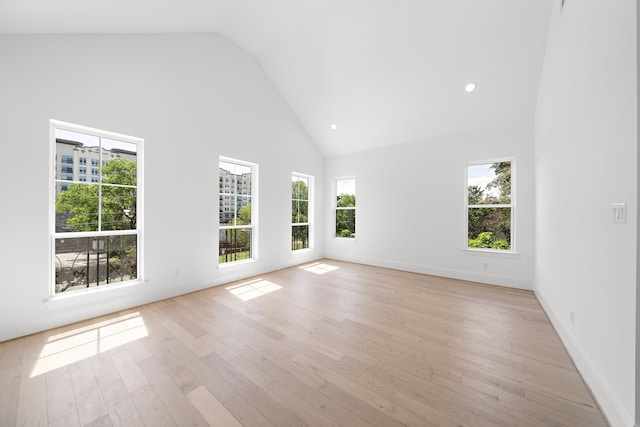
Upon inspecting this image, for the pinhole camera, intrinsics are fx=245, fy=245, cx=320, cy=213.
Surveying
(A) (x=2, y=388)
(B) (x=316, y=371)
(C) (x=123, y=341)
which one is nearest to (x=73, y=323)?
(C) (x=123, y=341)

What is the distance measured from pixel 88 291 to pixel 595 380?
15.6 ft

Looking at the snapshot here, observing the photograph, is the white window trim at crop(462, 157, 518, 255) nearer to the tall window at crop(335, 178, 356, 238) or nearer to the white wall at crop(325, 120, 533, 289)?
the white wall at crop(325, 120, 533, 289)

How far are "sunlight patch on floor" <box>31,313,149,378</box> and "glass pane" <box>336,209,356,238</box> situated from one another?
14.8ft

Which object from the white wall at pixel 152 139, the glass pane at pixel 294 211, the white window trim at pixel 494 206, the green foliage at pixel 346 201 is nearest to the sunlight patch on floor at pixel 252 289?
the white wall at pixel 152 139

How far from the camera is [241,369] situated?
76.3 inches

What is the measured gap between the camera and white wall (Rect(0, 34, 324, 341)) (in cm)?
242

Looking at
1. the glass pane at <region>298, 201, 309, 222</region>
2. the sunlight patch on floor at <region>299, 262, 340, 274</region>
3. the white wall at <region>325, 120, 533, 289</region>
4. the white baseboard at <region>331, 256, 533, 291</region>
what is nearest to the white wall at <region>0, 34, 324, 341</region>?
the sunlight patch on floor at <region>299, 262, 340, 274</region>

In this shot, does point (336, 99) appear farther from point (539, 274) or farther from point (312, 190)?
point (539, 274)

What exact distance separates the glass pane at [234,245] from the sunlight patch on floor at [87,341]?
1.64 m

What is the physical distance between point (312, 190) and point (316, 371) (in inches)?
188

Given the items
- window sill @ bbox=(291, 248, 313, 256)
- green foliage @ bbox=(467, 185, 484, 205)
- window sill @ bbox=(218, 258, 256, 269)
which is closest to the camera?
window sill @ bbox=(218, 258, 256, 269)

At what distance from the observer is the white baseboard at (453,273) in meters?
4.05

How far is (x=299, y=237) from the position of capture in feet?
19.9

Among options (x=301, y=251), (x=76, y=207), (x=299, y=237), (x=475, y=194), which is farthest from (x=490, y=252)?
(x=76, y=207)
